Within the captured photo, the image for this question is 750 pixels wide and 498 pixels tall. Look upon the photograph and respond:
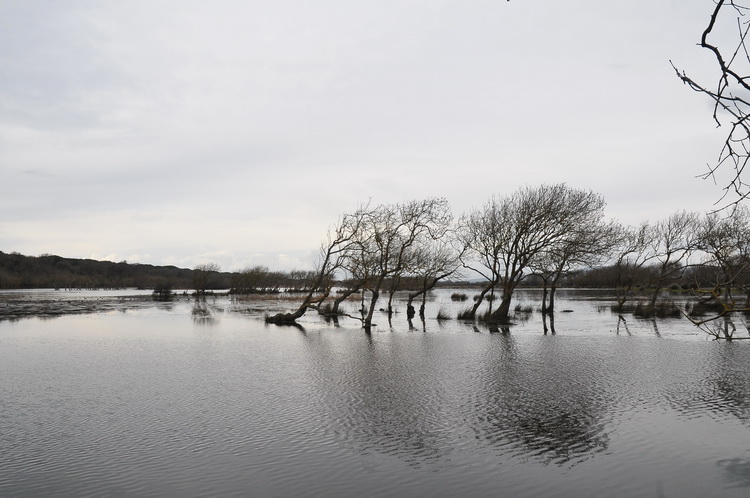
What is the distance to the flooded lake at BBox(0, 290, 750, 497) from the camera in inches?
289

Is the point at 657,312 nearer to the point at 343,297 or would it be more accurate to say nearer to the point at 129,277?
the point at 343,297

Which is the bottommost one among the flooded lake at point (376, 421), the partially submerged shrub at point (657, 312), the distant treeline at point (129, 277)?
the flooded lake at point (376, 421)

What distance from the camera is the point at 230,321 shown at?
36.4 m

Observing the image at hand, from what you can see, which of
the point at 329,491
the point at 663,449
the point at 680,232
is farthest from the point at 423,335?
the point at 680,232

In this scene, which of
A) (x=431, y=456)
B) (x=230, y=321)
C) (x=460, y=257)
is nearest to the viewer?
(x=431, y=456)

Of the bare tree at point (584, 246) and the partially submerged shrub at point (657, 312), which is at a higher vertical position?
the bare tree at point (584, 246)

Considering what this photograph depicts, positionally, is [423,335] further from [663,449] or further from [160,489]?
[160,489]

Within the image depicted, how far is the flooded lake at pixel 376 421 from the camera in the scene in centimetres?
733

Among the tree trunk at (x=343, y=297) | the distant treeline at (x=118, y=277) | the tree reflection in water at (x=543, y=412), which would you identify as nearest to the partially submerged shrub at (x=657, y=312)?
the tree trunk at (x=343, y=297)

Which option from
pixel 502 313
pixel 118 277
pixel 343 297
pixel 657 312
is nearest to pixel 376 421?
pixel 502 313

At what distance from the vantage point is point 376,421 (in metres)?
10.5

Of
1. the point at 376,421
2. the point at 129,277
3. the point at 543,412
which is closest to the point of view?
the point at 376,421

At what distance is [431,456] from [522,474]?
1438 mm

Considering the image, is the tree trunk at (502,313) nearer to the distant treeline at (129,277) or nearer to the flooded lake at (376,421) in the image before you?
the flooded lake at (376,421)
